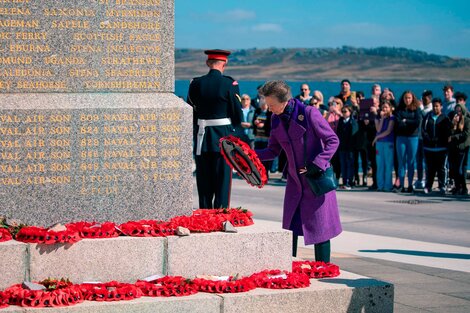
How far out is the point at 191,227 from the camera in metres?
9.03

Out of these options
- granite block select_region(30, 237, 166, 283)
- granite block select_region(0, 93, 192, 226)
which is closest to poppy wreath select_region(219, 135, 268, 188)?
granite block select_region(0, 93, 192, 226)

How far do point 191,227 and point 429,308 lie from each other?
2143mm

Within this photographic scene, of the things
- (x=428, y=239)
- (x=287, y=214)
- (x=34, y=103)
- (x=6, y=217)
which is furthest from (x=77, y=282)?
(x=428, y=239)

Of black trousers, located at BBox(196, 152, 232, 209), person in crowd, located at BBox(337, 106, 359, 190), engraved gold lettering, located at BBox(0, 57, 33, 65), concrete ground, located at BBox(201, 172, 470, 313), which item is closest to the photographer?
engraved gold lettering, located at BBox(0, 57, 33, 65)

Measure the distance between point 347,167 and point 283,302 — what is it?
1517cm

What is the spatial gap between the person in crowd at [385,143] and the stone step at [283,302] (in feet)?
42.6

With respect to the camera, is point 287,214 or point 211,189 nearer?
point 287,214

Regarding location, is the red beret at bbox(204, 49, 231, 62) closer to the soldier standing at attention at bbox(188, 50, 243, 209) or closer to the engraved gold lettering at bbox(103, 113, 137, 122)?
the soldier standing at attention at bbox(188, 50, 243, 209)

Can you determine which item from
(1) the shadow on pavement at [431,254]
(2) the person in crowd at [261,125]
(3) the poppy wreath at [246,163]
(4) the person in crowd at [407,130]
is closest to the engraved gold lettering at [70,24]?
(3) the poppy wreath at [246,163]

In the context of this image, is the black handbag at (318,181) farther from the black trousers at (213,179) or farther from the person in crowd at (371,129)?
the person in crowd at (371,129)

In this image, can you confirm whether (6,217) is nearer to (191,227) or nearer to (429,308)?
(191,227)

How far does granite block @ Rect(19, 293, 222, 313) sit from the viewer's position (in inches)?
317

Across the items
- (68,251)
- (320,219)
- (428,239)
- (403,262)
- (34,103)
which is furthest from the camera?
(428,239)

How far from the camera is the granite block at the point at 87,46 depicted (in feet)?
30.3
